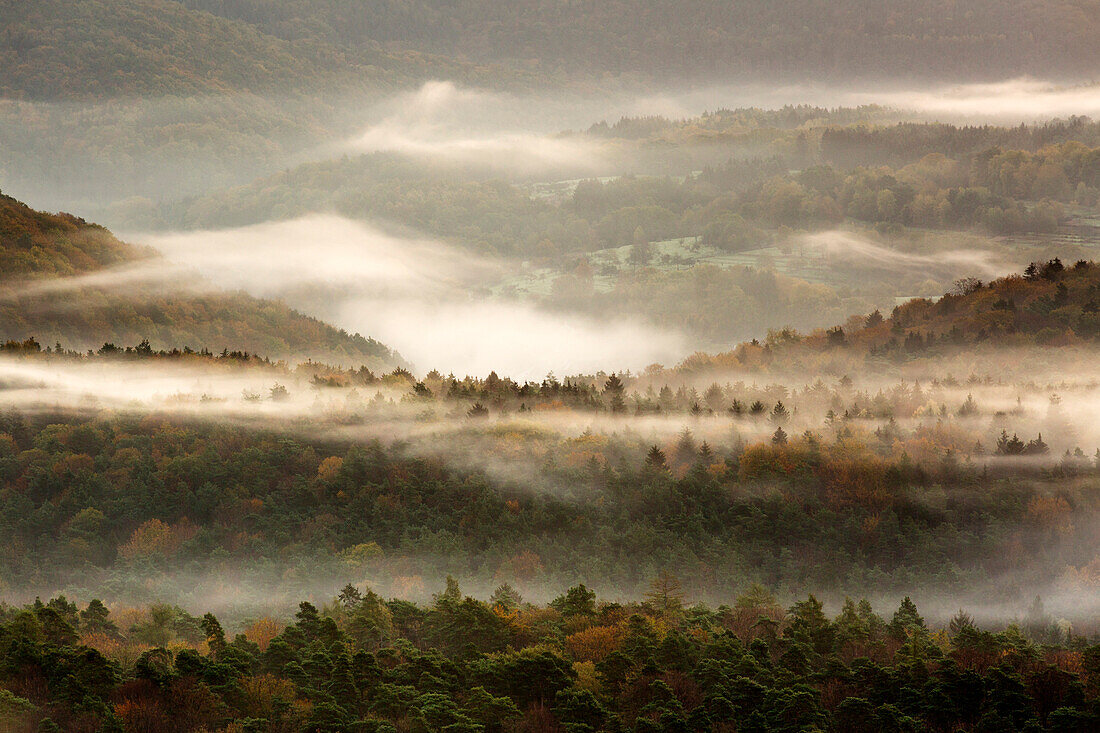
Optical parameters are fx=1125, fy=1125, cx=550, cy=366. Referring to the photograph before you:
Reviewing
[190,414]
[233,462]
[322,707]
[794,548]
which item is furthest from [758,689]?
[190,414]

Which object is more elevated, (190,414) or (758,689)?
(190,414)

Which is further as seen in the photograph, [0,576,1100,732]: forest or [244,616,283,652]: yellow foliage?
[244,616,283,652]: yellow foliage

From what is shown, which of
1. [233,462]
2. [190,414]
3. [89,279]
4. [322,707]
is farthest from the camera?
[89,279]

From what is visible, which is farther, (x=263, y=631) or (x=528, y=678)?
(x=263, y=631)

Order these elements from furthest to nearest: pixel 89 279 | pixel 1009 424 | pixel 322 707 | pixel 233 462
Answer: pixel 89 279 < pixel 1009 424 < pixel 233 462 < pixel 322 707

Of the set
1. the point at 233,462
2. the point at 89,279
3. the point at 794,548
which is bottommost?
the point at 794,548

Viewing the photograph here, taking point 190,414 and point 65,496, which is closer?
point 65,496

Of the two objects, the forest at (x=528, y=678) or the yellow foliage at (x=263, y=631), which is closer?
the forest at (x=528, y=678)

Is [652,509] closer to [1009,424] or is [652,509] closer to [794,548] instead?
[794,548]

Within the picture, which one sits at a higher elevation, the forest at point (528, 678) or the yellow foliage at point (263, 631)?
the forest at point (528, 678)

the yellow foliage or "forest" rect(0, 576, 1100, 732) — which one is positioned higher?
"forest" rect(0, 576, 1100, 732)
